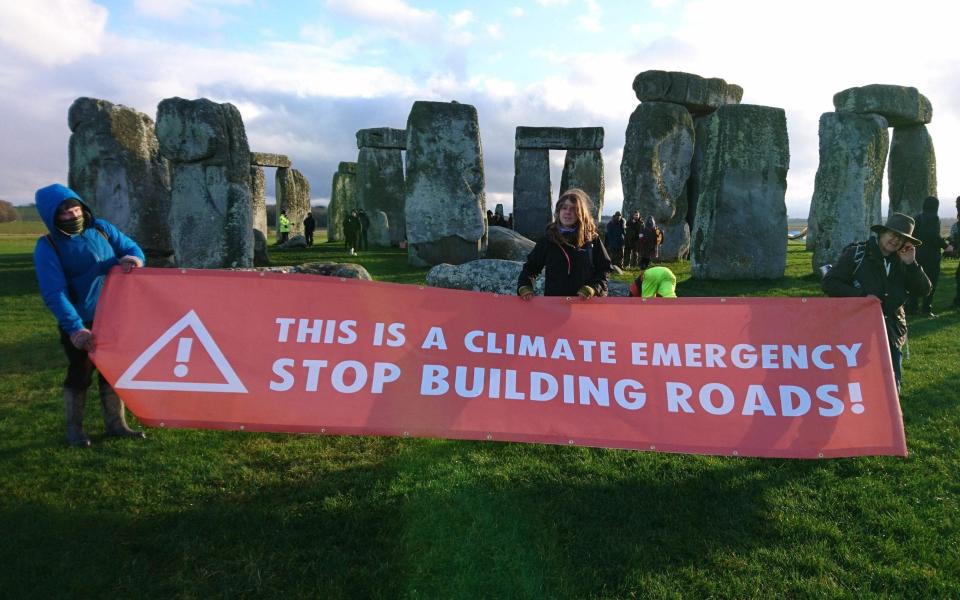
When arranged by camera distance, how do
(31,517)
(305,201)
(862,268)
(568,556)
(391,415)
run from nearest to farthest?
(568,556) → (31,517) → (391,415) → (862,268) → (305,201)

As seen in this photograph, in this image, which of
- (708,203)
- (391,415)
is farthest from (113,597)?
(708,203)

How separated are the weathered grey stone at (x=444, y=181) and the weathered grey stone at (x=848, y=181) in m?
6.61

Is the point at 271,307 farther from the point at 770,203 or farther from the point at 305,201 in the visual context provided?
the point at 305,201

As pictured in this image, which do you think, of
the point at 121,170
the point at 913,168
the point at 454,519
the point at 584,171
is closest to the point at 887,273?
the point at 454,519

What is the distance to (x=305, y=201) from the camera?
24.8 meters

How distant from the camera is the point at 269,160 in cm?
2233

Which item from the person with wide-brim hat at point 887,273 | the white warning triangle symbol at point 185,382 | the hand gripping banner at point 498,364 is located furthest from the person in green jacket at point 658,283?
the white warning triangle symbol at point 185,382

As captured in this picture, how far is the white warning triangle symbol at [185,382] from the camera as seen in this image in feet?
11.0

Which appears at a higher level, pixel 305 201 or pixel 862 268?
pixel 305 201

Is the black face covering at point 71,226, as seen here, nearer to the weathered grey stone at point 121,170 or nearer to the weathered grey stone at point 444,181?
the weathered grey stone at point 121,170

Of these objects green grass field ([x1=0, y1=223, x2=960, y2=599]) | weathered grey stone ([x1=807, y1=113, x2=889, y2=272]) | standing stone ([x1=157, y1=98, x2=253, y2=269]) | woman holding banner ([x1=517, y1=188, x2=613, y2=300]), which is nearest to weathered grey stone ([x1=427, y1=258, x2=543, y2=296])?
woman holding banner ([x1=517, y1=188, x2=613, y2=300])

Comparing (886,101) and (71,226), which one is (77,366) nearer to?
(71,226)

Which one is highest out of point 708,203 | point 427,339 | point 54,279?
point 708,203

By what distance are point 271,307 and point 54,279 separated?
122 cm
